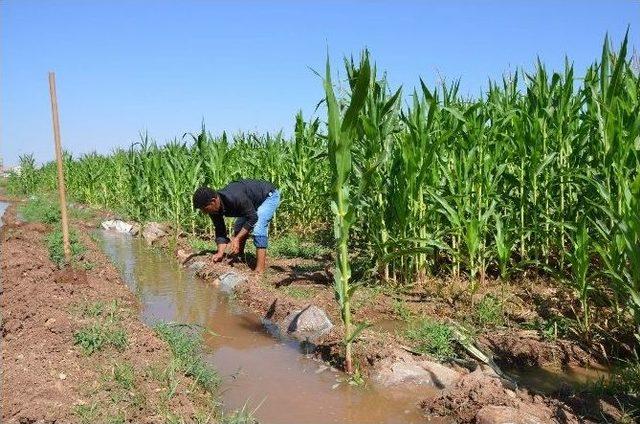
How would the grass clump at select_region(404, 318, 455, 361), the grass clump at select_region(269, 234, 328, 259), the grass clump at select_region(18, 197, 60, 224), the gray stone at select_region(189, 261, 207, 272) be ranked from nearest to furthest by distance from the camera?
the grass clump at select_region(404, 318, 455, 361)
the gray stone at select_region(189, 261, 207, 272)
the grass clump at select_region(269, 234, 328, 259)
the grass clump at select_region(18, 197, 60, 224)

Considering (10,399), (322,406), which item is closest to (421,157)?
(322,406)

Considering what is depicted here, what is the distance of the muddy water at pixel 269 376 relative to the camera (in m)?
3.63

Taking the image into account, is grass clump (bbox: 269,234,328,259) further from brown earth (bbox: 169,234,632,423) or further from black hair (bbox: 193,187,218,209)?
black hair (bbox: 193,187,218,209)

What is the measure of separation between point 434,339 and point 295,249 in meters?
4.78

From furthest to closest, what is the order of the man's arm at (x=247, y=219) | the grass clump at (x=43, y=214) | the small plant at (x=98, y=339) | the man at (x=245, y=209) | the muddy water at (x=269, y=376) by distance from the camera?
1. the grass clump at (x=43, y=214)
2. the man's arm at (x=247, y=219)
3. the man at (x=245, y=209)
4. the small plant at (x=98, y=339)
5. the muddy water at (x=269, y=376)

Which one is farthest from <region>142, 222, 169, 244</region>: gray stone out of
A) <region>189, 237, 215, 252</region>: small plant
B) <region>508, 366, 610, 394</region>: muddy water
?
<region>508, 366, 610, 394</region>: muddy water

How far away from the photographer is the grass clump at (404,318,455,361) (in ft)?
14.1

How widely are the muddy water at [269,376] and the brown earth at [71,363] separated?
445 millimetres

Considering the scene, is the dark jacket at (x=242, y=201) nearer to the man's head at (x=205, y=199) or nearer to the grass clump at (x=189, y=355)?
the man's head at (x=205, y=199)

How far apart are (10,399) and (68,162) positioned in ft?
71.2

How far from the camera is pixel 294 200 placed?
10.6 m

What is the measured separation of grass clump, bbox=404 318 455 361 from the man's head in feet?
10.5

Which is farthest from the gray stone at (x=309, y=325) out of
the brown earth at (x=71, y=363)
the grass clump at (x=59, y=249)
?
the grass clump at (x=59, y=249)

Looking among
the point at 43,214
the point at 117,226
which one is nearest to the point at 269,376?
the point at 117,226
